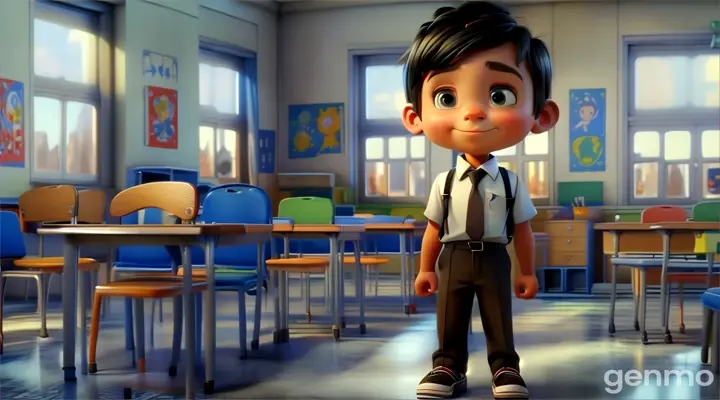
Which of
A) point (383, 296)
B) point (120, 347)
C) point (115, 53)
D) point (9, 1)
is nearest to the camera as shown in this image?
point (120, 347)

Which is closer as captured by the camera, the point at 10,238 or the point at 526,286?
the point at 526,286

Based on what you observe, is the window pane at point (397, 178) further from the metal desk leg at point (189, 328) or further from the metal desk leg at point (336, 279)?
the metal desk leg at point (189, 328)

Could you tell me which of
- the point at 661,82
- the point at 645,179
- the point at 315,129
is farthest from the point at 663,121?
the point at 315,129

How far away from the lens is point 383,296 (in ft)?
24.0

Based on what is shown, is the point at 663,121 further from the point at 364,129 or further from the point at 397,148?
the point at 364,129

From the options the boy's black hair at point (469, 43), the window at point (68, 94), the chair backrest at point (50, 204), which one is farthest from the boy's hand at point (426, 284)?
the window at point (68, 94)

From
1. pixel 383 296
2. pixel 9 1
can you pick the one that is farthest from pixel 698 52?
pixel 9 1

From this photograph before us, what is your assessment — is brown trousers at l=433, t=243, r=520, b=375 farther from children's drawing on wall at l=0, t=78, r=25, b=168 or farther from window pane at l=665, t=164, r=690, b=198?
window pane at l=665, t=164, r=690, b=198

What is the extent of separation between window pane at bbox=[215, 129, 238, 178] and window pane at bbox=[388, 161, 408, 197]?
1.86 m

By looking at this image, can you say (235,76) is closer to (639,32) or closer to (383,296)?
(383,296)

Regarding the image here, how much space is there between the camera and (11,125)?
6.78 m

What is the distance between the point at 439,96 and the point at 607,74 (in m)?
7.05

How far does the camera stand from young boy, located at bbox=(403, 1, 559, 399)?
270cm

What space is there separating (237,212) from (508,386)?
1976mm
